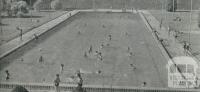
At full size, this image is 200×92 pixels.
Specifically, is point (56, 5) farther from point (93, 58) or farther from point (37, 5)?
point (93, 58)

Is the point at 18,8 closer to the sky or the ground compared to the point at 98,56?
closer to the sky

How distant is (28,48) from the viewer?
39.0 metres

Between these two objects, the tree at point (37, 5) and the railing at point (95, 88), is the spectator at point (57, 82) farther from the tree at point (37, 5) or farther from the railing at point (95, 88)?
the tree at point (37, 5)

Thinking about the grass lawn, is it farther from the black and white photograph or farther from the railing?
the railing

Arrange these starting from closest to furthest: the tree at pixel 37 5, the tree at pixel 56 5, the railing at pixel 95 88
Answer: the railing at pixel 95 88 < the tree at pixel 37 5 < the tree at pixel 56 5

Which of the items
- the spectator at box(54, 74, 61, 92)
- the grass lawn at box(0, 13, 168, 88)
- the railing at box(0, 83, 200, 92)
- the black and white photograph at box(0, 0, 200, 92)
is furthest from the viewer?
the grass lawn at box(0, 13, 168, 88)

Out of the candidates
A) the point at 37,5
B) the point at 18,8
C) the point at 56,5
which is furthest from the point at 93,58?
the point at 56,5

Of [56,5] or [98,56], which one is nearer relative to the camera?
[98,56]

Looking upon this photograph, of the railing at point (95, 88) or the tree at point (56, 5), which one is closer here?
the railing at point (95, 88)

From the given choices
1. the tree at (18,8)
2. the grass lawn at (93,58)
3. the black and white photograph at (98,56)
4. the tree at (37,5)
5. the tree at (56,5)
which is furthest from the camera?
the tree at (56,5)

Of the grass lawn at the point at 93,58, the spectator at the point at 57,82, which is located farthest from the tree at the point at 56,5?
the spectator at the point at 57,82

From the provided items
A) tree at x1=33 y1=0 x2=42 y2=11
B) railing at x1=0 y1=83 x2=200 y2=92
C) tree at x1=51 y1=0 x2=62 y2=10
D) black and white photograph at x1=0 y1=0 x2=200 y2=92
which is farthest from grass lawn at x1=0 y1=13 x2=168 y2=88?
tree at x1=51 y1=0 x2=62 y2=10

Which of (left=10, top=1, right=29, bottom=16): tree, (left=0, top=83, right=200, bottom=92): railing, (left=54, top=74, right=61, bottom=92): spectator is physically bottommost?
(left=0, top=83, right=200, bottom=92): railing

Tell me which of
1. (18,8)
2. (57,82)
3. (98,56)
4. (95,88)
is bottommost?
(95,88)
